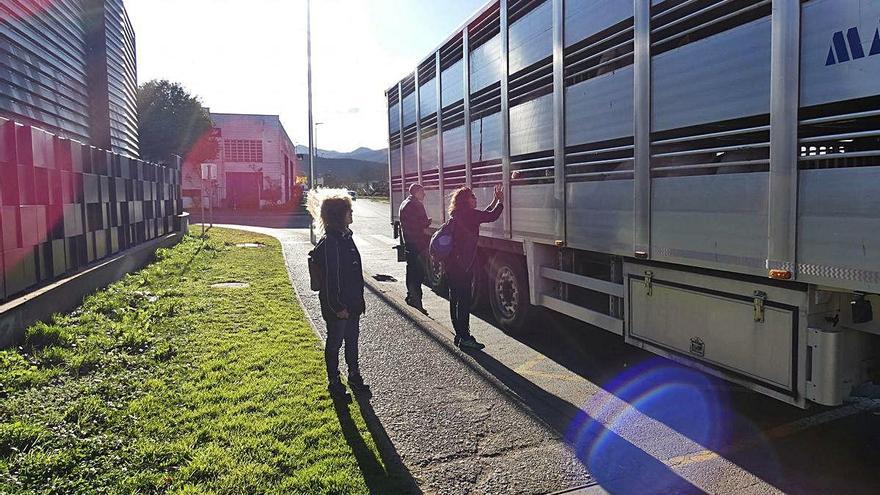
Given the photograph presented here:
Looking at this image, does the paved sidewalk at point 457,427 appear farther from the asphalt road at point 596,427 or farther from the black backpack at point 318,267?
the black backpack at point 318,267

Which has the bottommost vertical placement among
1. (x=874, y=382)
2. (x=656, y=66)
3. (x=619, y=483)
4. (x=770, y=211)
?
(x=619, y=483)

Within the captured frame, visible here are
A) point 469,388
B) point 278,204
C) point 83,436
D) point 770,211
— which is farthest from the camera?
point 278,204

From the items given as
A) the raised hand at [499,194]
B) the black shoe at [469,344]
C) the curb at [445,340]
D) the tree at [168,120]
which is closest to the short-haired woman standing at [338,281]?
the curb at [445,340]

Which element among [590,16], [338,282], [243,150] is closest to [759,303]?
[590,16]

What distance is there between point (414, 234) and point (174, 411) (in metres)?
4.58

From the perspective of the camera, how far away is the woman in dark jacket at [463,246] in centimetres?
645

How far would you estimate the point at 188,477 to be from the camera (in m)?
3.38

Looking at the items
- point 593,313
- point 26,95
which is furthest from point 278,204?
point 593,313

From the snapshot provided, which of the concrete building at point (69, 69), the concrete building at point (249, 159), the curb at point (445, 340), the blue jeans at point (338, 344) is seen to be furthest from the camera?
the concrete building at point (249, 159)

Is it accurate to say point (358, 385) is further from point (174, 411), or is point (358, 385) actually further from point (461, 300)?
point (461, 300)

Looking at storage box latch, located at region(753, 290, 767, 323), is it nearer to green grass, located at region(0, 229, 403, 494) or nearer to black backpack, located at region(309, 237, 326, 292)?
green grass, located at region(0, 229, 403, 494)

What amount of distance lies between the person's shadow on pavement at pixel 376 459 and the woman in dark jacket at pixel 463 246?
208 centimetres

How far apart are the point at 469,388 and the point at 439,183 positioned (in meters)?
4.50

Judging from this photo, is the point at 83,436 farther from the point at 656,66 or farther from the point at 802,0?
the point at 802,0
